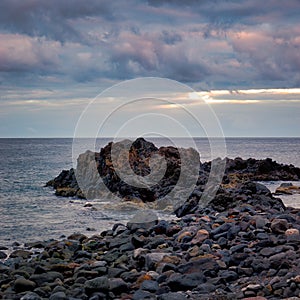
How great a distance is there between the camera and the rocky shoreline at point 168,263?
396 inches

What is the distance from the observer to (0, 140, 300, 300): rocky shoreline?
1005 cm

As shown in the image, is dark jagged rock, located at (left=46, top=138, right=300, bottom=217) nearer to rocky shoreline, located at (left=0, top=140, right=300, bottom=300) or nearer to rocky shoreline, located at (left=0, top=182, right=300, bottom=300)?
rocky shoreline, located at (left=0, top=140, right=300, bottom=300)

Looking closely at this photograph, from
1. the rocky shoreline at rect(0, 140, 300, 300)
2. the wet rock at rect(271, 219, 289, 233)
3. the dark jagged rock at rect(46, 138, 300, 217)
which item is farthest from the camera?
the dark jagged rock at rect(46, 138, 300, 217)

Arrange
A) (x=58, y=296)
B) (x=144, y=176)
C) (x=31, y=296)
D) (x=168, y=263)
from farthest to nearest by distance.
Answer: (x=144, y=176) → (x=168, y=263) → (x=31, y=296) → (x=58, y=296)

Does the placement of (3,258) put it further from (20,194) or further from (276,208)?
(20,194)

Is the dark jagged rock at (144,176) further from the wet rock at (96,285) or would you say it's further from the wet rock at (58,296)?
the wet rock at (58,296)

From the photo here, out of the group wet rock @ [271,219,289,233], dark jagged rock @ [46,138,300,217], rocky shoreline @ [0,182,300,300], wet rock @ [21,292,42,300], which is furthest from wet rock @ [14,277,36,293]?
dark jagged rock @ [46,138,300,217]

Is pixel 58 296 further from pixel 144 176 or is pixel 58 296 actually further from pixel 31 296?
pixel 144 176

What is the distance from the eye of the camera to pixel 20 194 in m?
35.2

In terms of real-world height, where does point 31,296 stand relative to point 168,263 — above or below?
below

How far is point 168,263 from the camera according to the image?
1169cm

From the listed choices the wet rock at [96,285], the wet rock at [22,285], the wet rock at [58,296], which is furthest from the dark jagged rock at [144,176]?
the wet rock at [58,296]

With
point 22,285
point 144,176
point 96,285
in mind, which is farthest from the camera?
point 144,176

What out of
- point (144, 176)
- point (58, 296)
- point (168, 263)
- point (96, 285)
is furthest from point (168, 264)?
point (144, 176)
